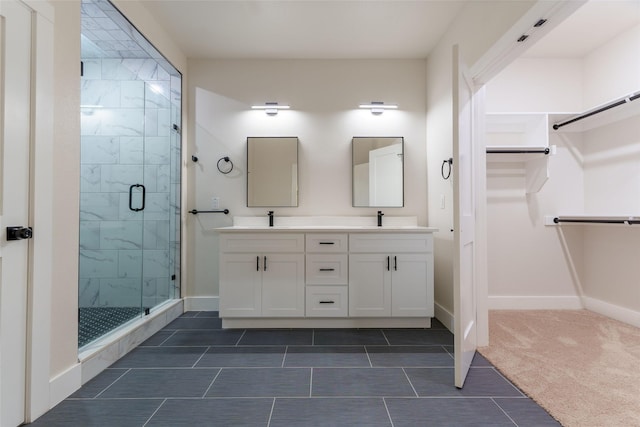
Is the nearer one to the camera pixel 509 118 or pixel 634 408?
pixel 634 408

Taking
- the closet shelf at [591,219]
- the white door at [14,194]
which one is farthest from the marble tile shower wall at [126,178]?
the closet shelf at [591,219]

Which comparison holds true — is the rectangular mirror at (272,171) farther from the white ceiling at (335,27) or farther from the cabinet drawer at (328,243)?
the white ceiling at (335,27)

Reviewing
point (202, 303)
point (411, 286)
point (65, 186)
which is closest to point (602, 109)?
point (411, 286)

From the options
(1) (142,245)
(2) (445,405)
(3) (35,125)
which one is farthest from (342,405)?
(1) (142,245)

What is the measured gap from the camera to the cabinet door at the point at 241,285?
262 cm

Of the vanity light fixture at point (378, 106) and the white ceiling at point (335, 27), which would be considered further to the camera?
the vanity light fixture at point (378, 106)

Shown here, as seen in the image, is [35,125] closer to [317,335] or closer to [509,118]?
[317,335]

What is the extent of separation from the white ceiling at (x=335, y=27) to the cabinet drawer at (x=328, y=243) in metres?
1.79

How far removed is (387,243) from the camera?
2.65 m

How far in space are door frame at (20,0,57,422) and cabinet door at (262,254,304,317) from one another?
141cm

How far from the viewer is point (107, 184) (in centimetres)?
307

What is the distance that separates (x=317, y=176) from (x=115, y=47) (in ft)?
6.71

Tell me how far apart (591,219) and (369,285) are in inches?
80.7

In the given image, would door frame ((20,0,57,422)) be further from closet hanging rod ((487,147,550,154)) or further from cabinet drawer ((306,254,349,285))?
closet hanging rod ((487,147,550,154))
